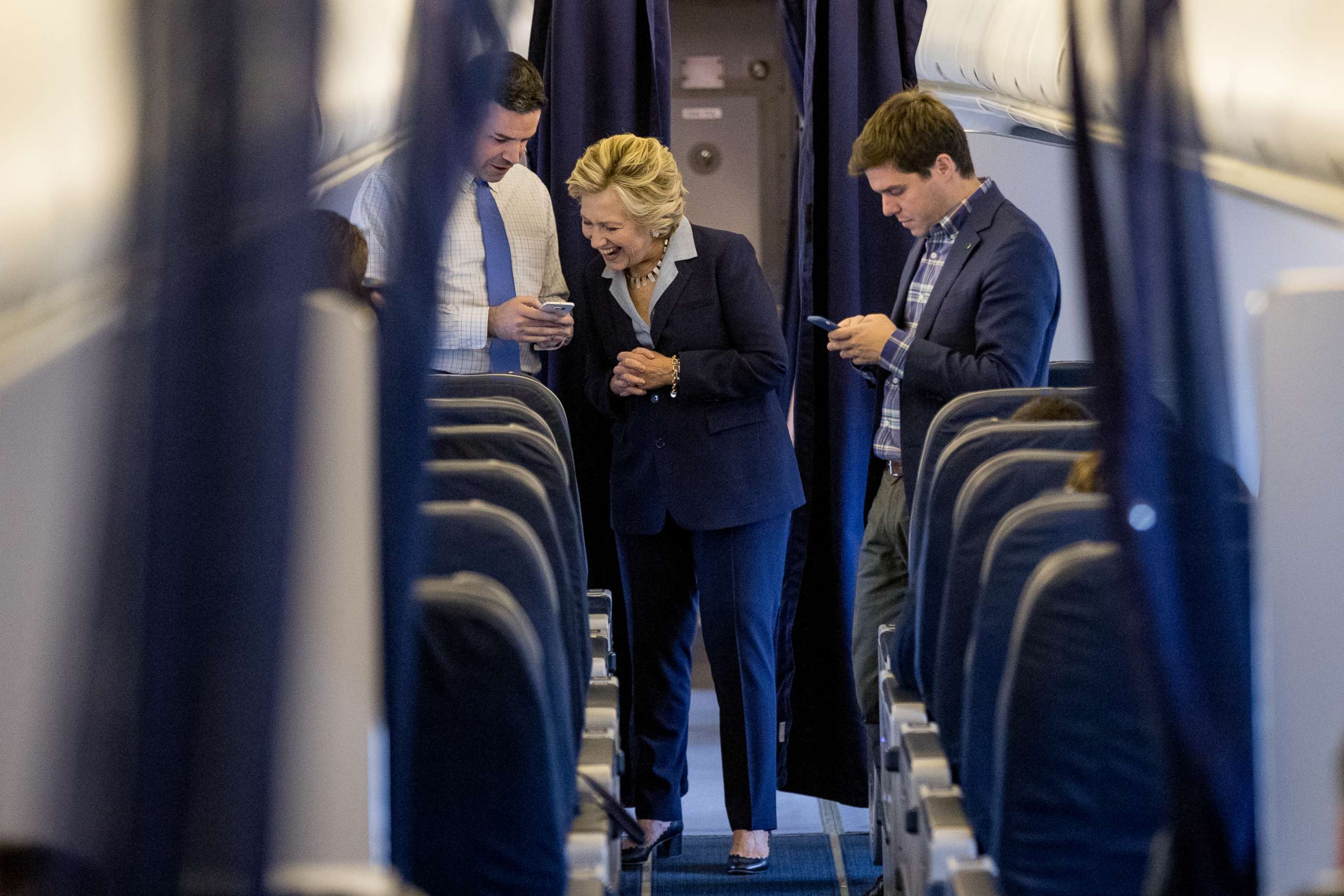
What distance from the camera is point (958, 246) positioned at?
119 inches

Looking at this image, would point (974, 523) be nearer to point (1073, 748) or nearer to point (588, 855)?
point (1073, 748)

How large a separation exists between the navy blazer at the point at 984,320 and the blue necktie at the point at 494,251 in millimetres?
1117

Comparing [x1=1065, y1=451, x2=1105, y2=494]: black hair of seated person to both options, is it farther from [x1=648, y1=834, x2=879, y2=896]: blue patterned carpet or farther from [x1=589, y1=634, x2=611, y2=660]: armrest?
[x1=648, y1=834, x2=879, y2=896]: blue patterned carpet

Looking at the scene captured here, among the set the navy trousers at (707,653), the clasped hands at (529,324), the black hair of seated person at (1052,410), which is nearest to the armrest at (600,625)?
the navy trousers at (707,653)

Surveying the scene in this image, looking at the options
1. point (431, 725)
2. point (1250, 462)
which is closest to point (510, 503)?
point (431, 725)

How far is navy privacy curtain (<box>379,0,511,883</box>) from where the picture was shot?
1.19 metres

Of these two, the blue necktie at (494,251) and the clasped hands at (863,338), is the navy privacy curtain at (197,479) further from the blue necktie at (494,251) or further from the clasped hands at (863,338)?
the blue necktie at (494,251)

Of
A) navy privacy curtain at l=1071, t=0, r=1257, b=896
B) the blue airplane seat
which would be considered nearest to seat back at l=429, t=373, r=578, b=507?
the blue airplane seat

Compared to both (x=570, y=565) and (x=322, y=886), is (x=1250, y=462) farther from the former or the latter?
(x=322, y=886)

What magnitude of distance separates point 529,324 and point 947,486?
4.69ft

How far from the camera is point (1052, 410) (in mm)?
2402

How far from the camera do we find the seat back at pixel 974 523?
201 centimetres

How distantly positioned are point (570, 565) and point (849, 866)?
1.79 meters

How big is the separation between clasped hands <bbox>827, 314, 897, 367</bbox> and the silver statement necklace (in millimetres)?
512
